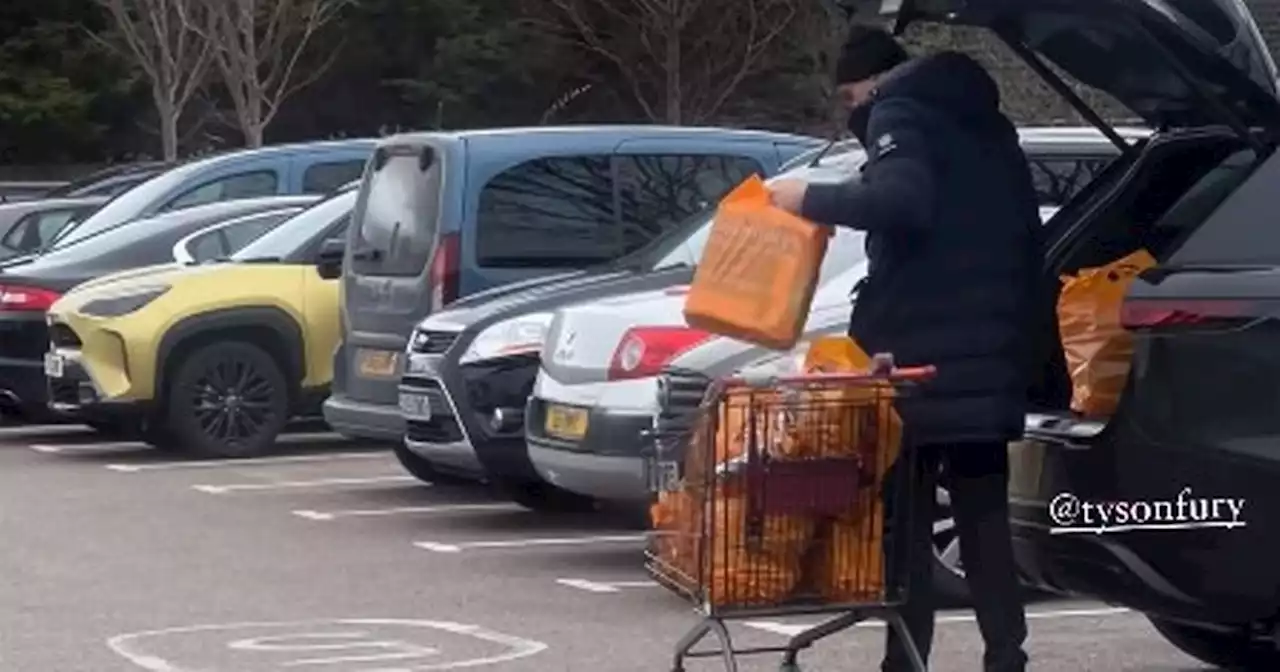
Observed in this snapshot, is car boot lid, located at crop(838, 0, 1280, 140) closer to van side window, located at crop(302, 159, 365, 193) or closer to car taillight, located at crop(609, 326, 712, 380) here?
car taillight, located at crop(609, 326, 712, 380)

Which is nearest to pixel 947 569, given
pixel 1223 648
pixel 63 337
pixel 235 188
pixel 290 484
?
pixel 1223 648

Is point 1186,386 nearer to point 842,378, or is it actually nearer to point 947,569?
point 842,378

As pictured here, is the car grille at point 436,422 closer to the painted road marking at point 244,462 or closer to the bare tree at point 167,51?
the painted road marking at point 244,462

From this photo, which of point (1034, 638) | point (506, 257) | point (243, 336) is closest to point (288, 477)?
point (243, 336)

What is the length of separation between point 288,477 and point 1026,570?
8.46 metres

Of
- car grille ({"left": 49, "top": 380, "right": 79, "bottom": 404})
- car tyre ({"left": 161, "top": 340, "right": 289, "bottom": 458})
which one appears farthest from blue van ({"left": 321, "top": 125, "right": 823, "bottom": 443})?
car grille ({"left": 49, "top": 380, "right": 79, "bottom": 404})

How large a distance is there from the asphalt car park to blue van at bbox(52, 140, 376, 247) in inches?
170

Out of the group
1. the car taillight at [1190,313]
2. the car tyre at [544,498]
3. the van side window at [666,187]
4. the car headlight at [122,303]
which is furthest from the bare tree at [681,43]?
the car taillight at [1190,313]

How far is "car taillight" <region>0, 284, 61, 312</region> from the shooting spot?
57.9 ft

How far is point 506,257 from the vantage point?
13875 millimetres

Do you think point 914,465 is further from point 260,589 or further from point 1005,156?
point 260,589

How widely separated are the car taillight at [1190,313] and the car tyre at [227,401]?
988cm

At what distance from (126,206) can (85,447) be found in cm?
258

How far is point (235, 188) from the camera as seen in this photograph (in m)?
20.4
